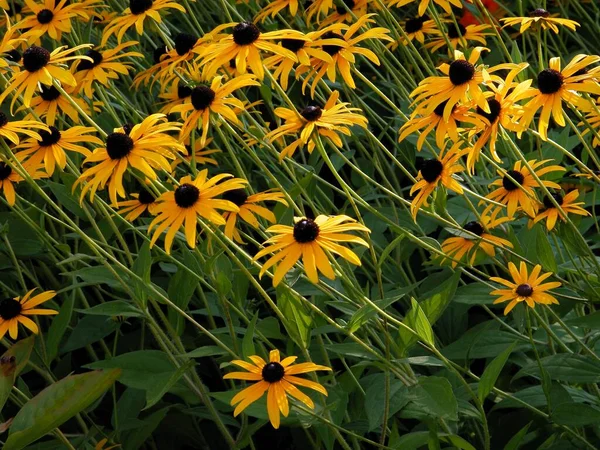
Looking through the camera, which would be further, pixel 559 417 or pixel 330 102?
pixel 330 102

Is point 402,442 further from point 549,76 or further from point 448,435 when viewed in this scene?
point 549,76

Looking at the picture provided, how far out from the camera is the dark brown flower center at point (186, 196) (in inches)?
63.0

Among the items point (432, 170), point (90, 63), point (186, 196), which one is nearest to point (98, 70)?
point (90, 63)

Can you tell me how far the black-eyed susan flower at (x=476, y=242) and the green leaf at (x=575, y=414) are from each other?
1.17 ft

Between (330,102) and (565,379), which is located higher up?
(330,102)

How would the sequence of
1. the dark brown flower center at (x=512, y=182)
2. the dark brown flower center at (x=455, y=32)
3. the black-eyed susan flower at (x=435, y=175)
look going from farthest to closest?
the dark brown flower center at (x=455, y=32) < the dark brown flower center at (x=512, y=182) < the black-eyed susan flower at (x=435, y=175)

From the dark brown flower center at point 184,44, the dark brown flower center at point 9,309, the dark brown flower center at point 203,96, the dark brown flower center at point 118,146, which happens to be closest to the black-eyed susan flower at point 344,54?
the dark brown flower center at point 203,96

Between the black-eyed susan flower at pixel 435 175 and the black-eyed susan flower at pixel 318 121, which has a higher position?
the black-eyed susan flower at pixel 318 121

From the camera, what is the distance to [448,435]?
1.67 metres

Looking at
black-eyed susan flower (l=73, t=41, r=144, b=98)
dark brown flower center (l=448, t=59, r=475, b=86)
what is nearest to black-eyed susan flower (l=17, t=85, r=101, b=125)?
black-eyed susan flower (l=73, t=41, r=144, b=98)

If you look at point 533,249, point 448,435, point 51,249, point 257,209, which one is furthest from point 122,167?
point 533,249

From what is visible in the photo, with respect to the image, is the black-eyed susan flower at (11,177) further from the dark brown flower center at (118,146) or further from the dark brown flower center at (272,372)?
the dark brown flower center at (272,372)

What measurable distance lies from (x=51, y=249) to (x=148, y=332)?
0.53 metres

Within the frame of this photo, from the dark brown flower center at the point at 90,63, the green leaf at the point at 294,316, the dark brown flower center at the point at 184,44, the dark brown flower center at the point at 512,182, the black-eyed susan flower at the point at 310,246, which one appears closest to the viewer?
the black-eyed susan flower at the point at 310,246
